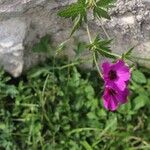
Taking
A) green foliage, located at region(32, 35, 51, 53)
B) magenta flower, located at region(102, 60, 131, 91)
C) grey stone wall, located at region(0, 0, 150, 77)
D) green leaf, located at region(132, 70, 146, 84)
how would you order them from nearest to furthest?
magenta flower, located at region(102, 60, 131, 91) < grey stone wall, located at region(0, 0, 150, 77) < green foliage, located at region(32, 35, 51, 53) < green leaf, located at region(132, 70, 146, 84)

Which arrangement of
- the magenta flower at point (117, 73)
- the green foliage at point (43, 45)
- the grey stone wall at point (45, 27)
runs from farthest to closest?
1. the green foliage at point (43, 45)
2. the grey stone wall at point (45, 27)
3. the magenta flower at point (117, 73)

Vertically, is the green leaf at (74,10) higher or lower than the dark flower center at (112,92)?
higher

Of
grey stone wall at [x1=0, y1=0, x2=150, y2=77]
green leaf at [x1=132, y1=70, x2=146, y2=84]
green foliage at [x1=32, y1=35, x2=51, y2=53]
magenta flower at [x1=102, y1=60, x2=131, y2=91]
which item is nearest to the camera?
magenta flower at [x1=102, y1=60, x2=131, y2=91]

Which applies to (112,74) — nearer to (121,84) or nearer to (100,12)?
(121,84)

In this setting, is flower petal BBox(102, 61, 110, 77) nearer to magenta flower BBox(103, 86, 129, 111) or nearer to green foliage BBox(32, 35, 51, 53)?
magenta flower BBox(103, 86, 129, 111)

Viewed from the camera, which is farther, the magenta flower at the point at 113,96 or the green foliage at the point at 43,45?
the green foliage at the point at 43,45

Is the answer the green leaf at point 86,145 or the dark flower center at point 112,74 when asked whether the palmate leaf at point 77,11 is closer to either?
the dark flower center at point 112,74

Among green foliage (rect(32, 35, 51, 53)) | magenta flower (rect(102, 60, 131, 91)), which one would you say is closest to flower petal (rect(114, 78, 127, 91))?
magenta flower (rect(102, 60, 131, 91))

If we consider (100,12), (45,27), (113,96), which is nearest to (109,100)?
(113,96)

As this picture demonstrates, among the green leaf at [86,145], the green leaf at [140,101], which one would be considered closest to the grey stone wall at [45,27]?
the green leaf at [140,101]
